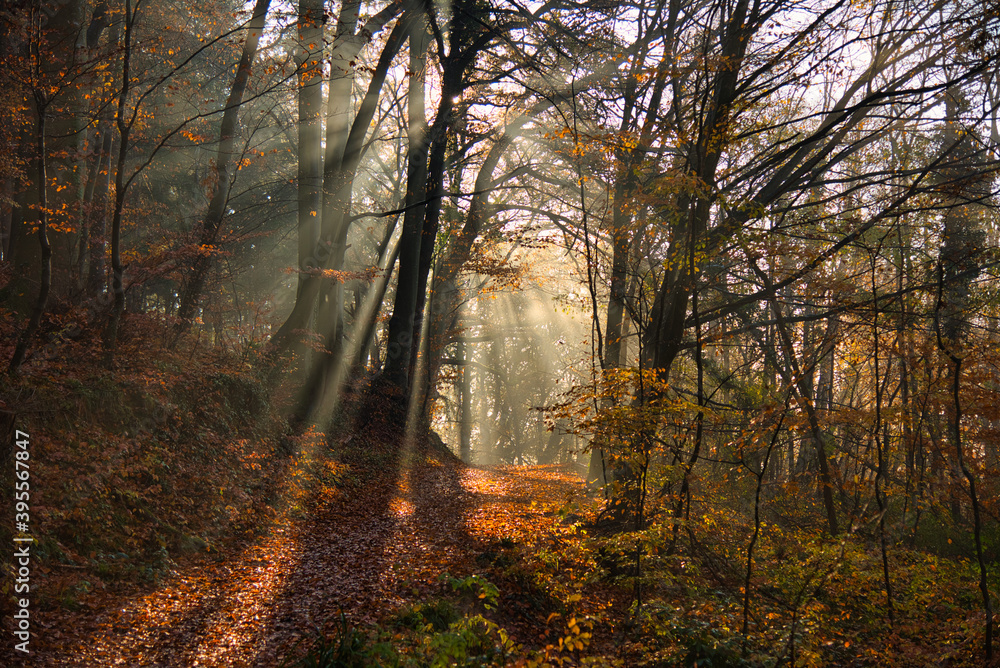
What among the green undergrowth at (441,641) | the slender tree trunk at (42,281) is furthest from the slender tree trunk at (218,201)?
the green undergrowth at (441,641)

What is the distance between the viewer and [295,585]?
6023 millimetres

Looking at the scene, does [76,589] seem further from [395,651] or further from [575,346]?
[575,346]

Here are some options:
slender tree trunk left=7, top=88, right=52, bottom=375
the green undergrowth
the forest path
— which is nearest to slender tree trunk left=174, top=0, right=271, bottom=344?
slender tree trunk left=7, top=88, right=52, bottom=375

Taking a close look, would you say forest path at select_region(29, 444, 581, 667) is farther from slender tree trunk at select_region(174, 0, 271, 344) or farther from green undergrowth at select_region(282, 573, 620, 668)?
slender tree trunk at select_region(174, 0, 271, 344)

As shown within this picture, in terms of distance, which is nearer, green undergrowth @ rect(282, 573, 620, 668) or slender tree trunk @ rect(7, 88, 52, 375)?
green undergrowth @ rect(282, 573, 620, 668)

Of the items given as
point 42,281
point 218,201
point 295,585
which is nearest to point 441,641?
point 295,585

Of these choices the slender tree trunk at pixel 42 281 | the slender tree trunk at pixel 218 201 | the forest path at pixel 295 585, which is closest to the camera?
the forest path at pixel 295 585

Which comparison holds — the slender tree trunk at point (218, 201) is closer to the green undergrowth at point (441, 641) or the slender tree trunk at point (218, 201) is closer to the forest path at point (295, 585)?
the forest path at point (295, 585)

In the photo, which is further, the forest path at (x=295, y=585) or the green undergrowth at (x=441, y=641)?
the forest path at (x=295, y=585)

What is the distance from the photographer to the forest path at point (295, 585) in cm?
440

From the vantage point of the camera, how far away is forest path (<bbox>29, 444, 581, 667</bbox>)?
4.40 meters

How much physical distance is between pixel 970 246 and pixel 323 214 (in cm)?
1221

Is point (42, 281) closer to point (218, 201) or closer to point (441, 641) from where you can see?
point (441, 641)

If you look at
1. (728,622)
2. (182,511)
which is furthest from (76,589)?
(728,622)
